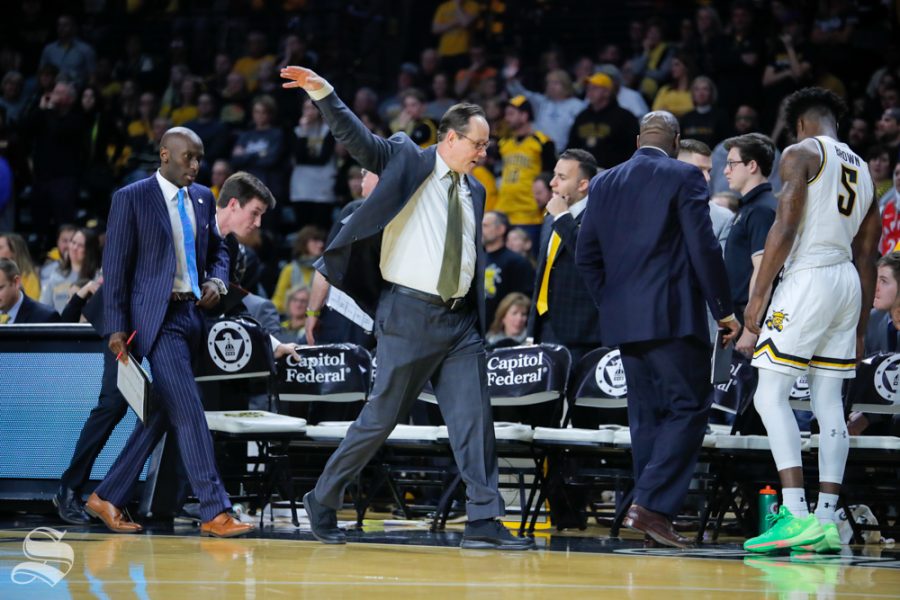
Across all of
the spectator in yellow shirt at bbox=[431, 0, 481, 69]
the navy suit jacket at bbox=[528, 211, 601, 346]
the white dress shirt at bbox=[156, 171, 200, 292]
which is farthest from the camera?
the spectator in yellow shirt at bbox=[431, 0, 481, 69]

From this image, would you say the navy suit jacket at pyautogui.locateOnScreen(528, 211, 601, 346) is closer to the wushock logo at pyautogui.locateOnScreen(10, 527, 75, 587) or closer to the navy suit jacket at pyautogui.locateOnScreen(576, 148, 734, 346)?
the navy suit jacket at pyautogui.locateOnScreen(576, 148, 734, 346)

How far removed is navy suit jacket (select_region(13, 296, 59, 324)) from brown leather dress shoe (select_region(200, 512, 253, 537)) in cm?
295

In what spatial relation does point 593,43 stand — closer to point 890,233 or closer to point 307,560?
point 890,233

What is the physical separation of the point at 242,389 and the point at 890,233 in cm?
482

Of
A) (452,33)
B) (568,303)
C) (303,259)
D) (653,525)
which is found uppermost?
(452,33)

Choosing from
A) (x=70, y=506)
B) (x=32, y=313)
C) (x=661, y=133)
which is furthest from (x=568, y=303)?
(x=32, y=313)

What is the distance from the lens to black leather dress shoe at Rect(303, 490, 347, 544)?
624 cm

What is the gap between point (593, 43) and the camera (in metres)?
15.5

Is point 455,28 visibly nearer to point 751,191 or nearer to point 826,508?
point 751,191

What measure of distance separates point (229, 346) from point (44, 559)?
7.95 ft

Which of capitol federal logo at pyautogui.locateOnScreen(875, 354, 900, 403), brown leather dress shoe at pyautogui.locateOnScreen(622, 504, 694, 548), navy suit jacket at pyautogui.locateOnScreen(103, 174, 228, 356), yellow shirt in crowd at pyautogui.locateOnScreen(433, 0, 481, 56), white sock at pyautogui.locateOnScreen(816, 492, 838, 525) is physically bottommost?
brown leather dress shoe at pyautogui.locateOnScreen(622, 504, 694, 548)

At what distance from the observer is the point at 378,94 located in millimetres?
16078

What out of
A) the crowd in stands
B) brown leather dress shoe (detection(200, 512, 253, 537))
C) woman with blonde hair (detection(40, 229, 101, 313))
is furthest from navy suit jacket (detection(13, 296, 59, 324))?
brown leather dress shoe (detection(200, 512, 253, 537))

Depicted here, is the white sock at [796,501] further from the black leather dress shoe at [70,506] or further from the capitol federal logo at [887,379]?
the black leather dress shoe at [70,506]
